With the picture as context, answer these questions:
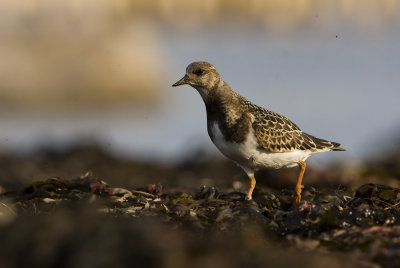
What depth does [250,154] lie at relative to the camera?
6461 mm

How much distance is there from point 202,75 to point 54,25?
24925 mm

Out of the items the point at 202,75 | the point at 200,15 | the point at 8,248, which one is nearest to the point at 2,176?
the point at 202,75

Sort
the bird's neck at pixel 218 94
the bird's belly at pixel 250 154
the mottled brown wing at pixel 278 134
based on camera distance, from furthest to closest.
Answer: the bird's neck at pixel 218 94 → the mottled brown wing at pixel 278 134 → the bird's belly at pixel 250 154

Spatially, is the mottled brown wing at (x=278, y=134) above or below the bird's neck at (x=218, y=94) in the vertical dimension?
below

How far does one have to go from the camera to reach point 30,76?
97.1 feet

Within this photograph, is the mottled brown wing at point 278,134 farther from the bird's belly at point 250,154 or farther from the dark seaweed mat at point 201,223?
the dark seaweed mat at point 201,223

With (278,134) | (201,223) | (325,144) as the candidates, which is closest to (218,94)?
(278,134)

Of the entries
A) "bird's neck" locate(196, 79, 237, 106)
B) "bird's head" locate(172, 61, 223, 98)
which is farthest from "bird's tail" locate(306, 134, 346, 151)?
"bird's head" locate(172, 61, 223, 98)

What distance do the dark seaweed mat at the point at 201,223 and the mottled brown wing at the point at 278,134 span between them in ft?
1.76

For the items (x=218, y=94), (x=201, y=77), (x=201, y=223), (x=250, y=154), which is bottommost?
(x=201, y=223)

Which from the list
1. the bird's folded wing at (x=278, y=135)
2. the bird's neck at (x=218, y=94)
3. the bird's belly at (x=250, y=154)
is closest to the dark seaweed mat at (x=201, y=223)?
the bird's belly at (x=250, y=154)

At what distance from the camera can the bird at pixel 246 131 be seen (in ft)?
21.1

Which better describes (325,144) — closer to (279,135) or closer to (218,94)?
(279,135)

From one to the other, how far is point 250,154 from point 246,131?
24 cm
